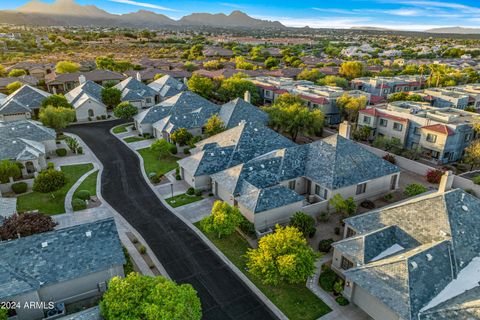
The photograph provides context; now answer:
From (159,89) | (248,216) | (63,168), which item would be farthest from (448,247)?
(159,89)

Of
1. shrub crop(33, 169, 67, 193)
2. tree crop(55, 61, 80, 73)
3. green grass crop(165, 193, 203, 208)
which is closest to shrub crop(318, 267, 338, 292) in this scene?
green grass crop(165, 193, 203, 208)

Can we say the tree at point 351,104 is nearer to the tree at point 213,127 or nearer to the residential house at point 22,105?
the tree at point 213,127

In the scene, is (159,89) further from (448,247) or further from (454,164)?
(448,247)

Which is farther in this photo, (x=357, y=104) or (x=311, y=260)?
(x=357, y=104)

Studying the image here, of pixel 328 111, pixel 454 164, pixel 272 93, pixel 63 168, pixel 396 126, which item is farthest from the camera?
pixel 272 93

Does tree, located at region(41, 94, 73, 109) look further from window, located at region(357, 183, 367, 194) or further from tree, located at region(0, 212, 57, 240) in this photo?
window, located at region(357, 183, 367, 194)

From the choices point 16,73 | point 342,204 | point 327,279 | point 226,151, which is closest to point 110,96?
point 226,151

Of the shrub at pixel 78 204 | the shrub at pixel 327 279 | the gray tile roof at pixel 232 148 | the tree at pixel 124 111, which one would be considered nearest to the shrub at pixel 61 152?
the tree at pixel 124 111

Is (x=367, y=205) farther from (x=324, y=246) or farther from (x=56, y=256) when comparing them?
(x=56, y=256)
